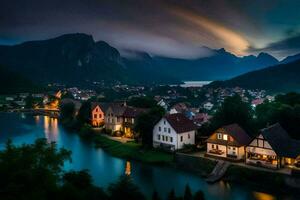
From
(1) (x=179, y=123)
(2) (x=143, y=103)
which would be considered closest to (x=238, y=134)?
(1) (x=179, y=123)

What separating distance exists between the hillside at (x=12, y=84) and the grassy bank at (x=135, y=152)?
4899 inches

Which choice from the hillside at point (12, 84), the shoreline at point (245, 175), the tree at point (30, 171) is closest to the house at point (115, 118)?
the shoreline at point (245, 175)

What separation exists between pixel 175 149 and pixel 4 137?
34167mm

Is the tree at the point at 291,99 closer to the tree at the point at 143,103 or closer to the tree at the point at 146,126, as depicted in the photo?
the tree at the point at 146,126

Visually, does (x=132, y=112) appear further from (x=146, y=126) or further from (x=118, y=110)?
(x=146, y=126)

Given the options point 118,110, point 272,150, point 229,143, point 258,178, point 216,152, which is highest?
point 118,110

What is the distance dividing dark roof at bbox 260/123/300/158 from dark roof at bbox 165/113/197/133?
11.9m

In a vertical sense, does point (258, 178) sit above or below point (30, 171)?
below

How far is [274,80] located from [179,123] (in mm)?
124560

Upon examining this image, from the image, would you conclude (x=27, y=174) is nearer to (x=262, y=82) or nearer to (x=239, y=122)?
(x=239, y=122)

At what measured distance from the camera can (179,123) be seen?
47125 millimetres

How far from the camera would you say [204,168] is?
39.2 m

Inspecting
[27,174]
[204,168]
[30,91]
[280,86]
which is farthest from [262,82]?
[27,174]

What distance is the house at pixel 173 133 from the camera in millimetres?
45406
